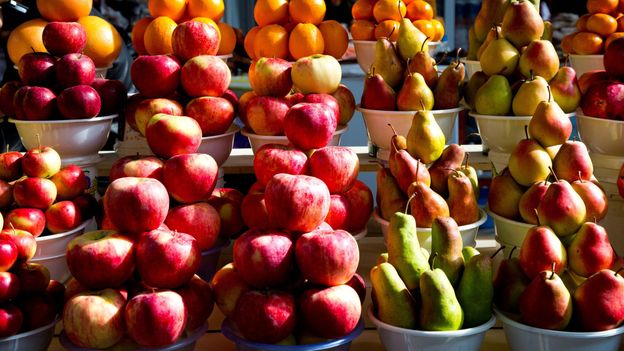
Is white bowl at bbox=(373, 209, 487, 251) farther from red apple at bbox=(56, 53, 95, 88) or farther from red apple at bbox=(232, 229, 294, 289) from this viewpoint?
red apple at bbox=(56, 53, 95, 88)

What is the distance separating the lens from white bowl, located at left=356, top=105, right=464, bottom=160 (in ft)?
6.13

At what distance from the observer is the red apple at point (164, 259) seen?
4.40 feet

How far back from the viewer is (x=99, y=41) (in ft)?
6.85

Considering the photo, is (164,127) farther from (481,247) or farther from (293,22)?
(481,247)

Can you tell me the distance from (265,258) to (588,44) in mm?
1460

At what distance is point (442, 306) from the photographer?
4.30 feet

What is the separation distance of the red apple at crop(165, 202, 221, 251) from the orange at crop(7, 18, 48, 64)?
0.78m

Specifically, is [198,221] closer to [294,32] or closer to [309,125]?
[309,125]

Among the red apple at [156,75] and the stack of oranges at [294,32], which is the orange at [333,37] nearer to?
the stack of oranges at [294,32]

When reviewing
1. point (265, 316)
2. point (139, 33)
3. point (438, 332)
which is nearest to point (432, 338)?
point (438, 332)

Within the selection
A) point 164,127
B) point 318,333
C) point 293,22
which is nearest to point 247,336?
point 318,333

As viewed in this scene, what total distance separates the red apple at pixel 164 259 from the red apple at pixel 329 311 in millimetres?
213

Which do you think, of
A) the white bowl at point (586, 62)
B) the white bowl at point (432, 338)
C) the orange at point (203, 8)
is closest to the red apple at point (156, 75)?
the orange at point (203, 8)

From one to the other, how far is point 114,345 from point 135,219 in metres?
0.22
